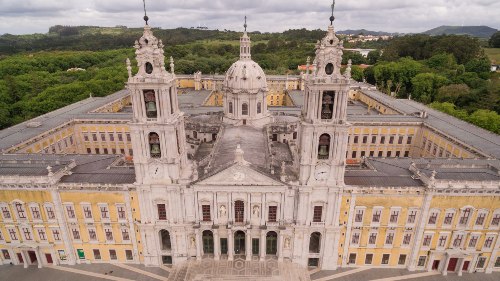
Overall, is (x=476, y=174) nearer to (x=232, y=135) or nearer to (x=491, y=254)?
(x=491, y=254)

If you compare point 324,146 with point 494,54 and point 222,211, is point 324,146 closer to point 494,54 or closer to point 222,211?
point 222,211

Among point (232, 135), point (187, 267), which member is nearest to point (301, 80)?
point (232, 135)

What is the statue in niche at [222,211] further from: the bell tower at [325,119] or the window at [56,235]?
the window at [56,235]

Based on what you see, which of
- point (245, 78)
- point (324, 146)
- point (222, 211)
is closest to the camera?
point (324, 146)

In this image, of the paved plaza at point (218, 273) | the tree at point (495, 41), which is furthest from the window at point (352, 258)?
the tree at point (495, 41)

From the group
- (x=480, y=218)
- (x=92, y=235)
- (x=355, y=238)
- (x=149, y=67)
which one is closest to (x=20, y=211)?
(x=92, y=235)

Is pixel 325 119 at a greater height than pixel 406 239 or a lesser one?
greater

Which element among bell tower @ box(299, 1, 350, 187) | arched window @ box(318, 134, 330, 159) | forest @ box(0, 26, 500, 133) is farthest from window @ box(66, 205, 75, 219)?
forest @ box(0, 26, 500, 133)
